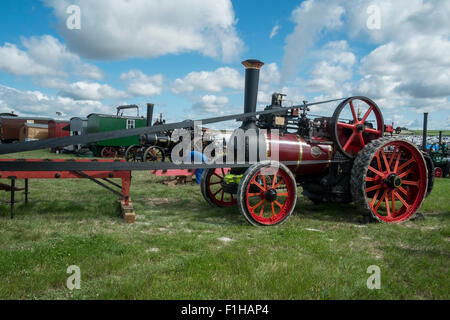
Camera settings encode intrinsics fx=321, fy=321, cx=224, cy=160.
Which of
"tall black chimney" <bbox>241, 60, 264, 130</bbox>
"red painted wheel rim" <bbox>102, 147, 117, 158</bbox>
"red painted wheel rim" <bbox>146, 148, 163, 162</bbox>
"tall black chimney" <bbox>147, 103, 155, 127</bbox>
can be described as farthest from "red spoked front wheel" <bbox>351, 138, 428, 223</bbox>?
"red painted wheel rim" <bbox>102, 147, 117, 158</bbox>

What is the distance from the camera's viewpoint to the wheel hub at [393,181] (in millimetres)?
4871

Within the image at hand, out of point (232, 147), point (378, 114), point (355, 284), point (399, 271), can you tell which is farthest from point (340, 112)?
point (355, 284)

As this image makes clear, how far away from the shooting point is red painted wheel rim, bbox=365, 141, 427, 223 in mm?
4934

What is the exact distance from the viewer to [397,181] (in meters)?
4.88

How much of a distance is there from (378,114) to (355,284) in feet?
11.5

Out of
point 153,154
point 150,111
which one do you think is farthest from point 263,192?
point 150,111

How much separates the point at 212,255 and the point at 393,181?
3.21 metres

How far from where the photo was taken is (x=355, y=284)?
2674 millimetres

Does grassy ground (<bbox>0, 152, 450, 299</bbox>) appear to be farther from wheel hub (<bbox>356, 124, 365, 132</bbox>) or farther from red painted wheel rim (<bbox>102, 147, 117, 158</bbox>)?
red painted wheel rim (<bbox>102, 147, 117, 158</bbox>)

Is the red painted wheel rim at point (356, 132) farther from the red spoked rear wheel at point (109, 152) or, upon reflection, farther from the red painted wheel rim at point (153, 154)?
the red spoked rear wheel at point (109, 152)

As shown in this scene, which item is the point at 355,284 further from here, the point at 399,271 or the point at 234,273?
the point at 234,273

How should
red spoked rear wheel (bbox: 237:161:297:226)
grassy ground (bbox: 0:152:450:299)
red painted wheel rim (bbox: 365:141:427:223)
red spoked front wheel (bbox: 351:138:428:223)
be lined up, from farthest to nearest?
red painted wheel rim (bbox: 365:141:427:223) → red spoked front wheel (bbox: 351:138:428:223) → red spoked rear wheel (bbox: 237:161:297:226) → grassy ground (bbox: 0:152:450:299)

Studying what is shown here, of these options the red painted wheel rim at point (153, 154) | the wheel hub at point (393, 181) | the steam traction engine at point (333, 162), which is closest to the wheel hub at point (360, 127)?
the steam traction engine at point (333, 162)

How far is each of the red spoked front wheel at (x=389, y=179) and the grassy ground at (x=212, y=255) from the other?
1.05 feet
